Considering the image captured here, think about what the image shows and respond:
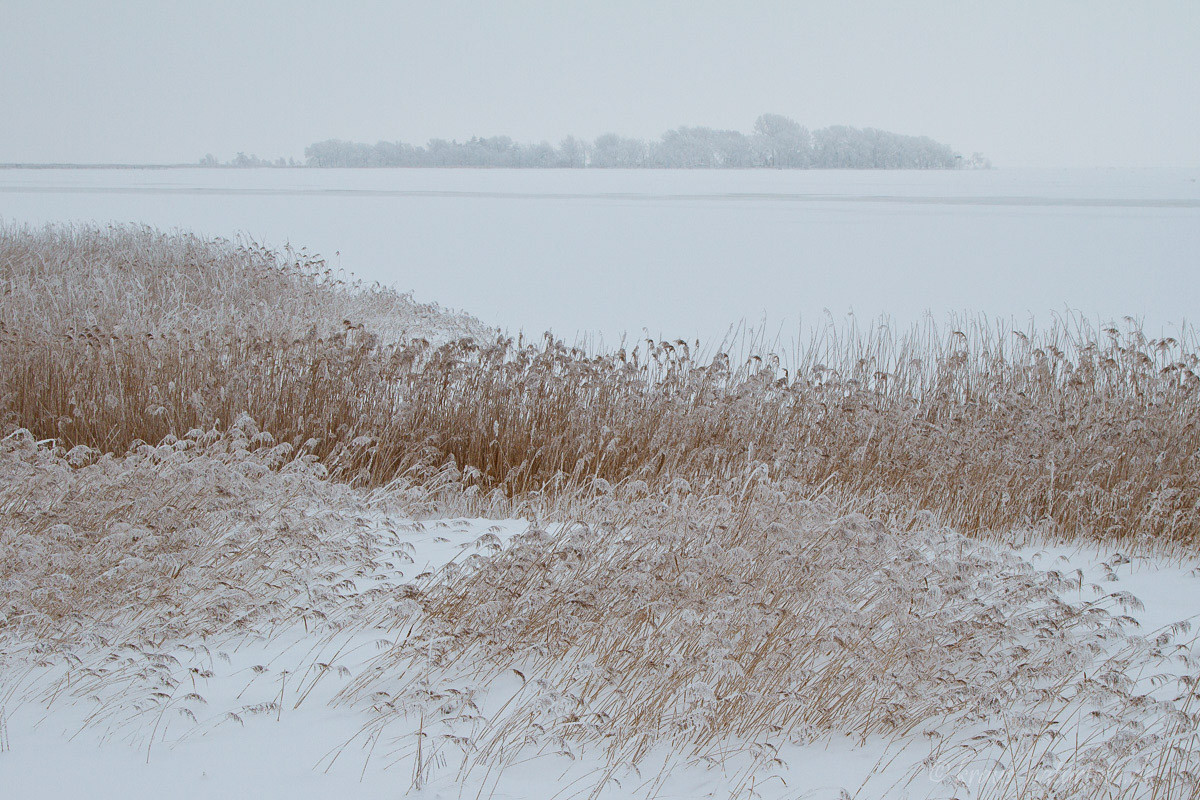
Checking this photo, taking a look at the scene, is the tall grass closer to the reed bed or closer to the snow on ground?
the reed bed

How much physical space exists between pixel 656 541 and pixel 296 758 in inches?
58.8

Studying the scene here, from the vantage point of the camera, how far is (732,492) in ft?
14.8

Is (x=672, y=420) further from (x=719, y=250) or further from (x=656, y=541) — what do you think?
(x=719, y=250)

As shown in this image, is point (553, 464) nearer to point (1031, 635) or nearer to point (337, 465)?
point (337, 465)

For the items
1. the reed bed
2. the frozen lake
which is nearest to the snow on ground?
the reed bed

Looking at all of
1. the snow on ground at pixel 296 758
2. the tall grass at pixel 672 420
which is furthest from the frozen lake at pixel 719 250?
the snow on ground at pixel 296 758

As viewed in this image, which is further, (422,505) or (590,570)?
(422,505)

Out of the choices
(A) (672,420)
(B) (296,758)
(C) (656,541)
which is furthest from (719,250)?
(B) (296,758)

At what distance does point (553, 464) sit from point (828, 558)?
2471 millimetres

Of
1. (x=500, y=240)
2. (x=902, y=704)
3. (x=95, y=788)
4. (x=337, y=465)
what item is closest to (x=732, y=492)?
(x=902, y=704)

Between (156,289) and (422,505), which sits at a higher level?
(156,289)

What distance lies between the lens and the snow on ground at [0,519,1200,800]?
2.32 meters

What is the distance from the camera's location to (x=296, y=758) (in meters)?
2.44

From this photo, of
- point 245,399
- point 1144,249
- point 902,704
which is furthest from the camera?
point 1144,249
